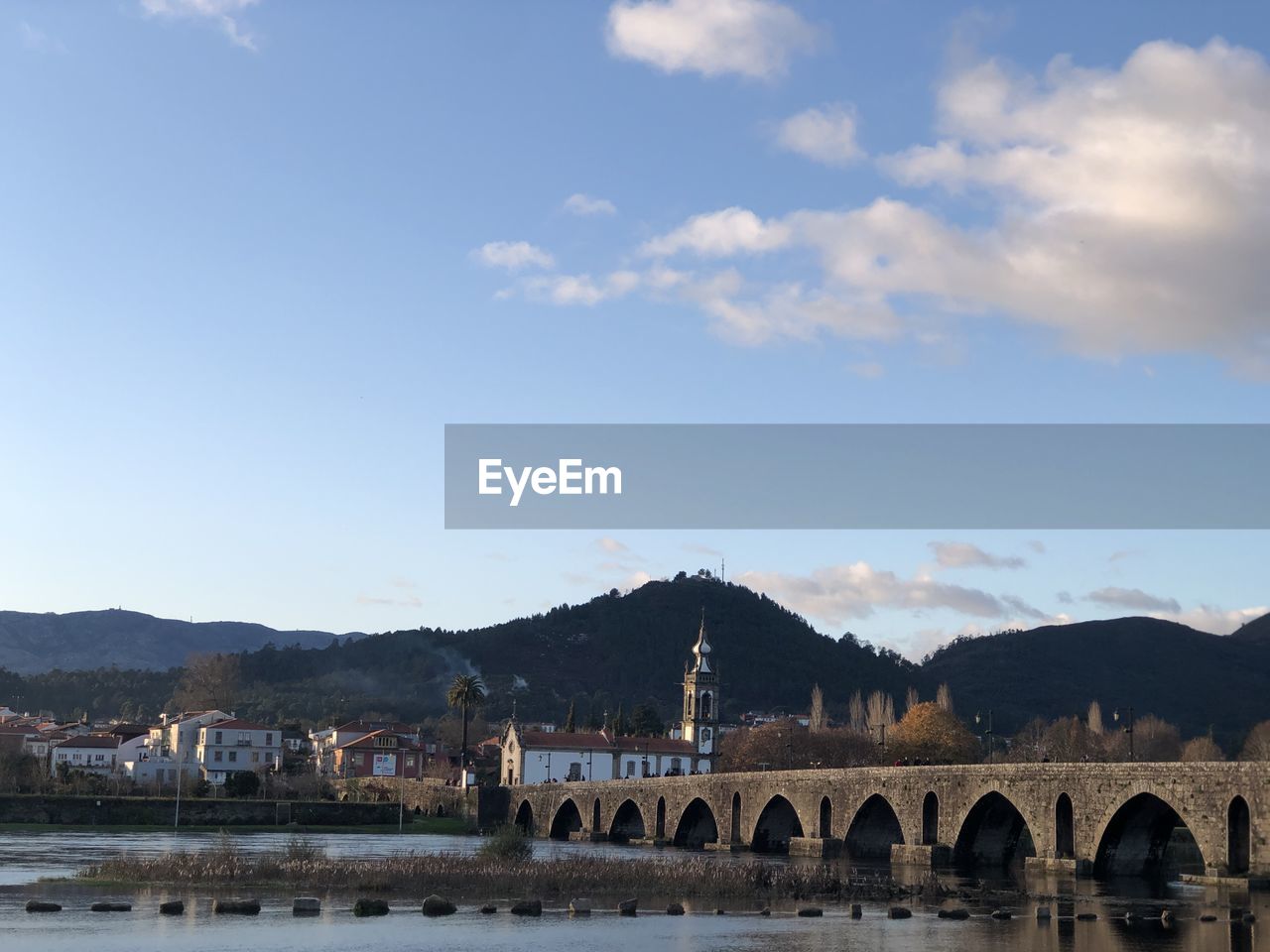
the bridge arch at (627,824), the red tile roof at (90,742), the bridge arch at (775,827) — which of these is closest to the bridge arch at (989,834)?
the bridge arch at (775,827)

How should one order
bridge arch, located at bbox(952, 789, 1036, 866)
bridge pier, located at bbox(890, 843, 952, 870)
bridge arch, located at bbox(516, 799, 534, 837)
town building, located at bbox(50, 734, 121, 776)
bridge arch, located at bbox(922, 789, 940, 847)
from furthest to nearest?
town building, located at bbox(50, 734, 121, 776), bridge arch, located at bbox(516, 799, 534, 837), bridge arch, located at bbox(922, 789, 940, 847), bridge pier, located at bbox(890, 843, 952, 870), bridge arch, located at bbox(952, 789, 1036, 866)

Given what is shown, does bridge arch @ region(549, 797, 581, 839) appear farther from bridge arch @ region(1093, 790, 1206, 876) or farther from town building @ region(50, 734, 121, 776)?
bridge arch @ region(1093, 790, 1206, 876)

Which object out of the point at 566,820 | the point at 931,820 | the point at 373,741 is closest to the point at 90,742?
the point at 373,741

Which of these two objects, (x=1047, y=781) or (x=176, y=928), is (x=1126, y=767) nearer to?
(x=1047, y=781)

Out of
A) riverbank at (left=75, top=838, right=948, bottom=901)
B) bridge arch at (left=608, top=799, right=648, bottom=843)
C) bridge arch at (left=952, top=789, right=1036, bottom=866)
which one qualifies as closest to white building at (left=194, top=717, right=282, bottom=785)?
bridge arch at (left=608, top=799, right=648, bottom=843)

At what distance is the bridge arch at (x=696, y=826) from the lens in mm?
94875

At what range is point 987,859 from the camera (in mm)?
66000

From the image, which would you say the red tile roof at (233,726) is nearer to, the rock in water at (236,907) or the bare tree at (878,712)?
the bare tree at (878,712)

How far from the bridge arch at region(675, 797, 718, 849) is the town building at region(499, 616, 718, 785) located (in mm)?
43210

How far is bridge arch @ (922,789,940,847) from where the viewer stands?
6725 centimetres

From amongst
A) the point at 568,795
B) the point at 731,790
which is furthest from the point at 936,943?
the point at 568,795

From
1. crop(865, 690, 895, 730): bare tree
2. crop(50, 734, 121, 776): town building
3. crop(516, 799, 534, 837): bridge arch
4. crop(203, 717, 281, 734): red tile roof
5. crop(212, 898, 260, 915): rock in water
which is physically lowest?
crop(516, 799, 534, 837): bridge arch

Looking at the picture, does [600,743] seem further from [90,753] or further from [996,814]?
[996,814]

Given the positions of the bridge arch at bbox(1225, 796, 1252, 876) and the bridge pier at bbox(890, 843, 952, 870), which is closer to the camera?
the bridge arch at bbox(1225, 796, 1252, 876)
